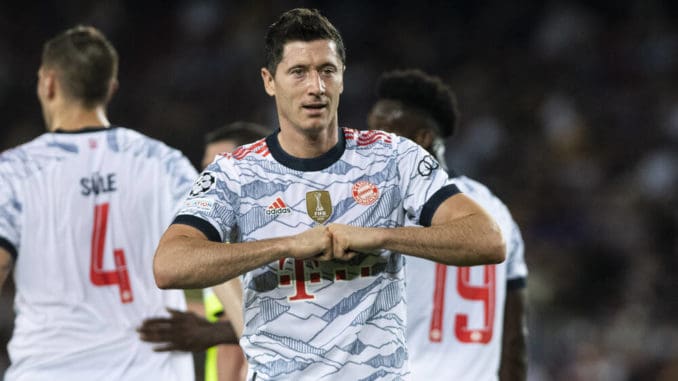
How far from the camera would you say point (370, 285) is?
3.77 metres

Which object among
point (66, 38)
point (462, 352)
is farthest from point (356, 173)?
point (66, 38)

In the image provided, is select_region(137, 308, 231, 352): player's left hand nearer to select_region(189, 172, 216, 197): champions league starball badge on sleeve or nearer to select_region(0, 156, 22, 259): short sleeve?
select_region(0, 156, 22, 259): short sleeve

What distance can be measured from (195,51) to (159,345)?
9853 mm

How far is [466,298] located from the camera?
5219 mm

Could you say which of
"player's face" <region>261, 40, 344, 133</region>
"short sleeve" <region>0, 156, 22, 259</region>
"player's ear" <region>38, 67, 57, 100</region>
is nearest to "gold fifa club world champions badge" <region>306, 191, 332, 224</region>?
"player's face" <region>261, 40, 344, 133</region>

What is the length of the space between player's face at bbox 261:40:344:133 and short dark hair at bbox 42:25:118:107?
1778 millimetres

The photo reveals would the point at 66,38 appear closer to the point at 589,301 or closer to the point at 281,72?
the point at 281,72

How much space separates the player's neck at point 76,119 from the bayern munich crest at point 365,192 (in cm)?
195

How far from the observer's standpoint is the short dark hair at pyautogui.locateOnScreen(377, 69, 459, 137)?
220 inches

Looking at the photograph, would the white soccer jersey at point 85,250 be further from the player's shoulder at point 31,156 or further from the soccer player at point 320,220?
the soccer player at point 320,220

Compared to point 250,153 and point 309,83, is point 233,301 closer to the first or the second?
point 250,153

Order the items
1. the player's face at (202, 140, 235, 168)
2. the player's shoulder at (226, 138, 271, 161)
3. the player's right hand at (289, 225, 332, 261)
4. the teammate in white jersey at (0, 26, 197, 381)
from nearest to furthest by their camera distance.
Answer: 1. the player's right hand at (289, 225, 332, 261)
2. the player's shoulder at (226, 138, 271, 161)
3. the teammate in white jersey at (0, 26, 197, 381)
4. the player's face at (202, 140, 235, 168)

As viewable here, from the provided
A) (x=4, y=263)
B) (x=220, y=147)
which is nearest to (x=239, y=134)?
(x=220, y=147)

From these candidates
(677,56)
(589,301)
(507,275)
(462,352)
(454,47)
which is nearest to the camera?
(462,352)
